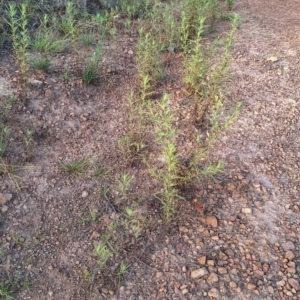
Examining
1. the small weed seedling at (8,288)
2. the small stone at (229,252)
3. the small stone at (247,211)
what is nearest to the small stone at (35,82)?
the small weed seedling at (8,288)

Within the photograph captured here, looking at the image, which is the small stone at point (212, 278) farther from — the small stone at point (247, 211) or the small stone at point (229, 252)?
the small stone at point (247, 211)

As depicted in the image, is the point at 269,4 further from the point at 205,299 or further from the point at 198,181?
the point at 205,299

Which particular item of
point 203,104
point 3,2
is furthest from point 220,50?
point 3,2

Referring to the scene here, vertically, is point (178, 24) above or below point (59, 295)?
above

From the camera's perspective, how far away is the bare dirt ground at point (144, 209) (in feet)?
7.98

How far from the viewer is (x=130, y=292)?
238 centimetres

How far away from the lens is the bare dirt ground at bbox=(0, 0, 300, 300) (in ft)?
7.98

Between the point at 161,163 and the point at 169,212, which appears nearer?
the point at 169,212

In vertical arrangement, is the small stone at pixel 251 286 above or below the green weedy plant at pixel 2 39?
below

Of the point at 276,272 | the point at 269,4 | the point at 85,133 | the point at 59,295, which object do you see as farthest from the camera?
the point at 269,4

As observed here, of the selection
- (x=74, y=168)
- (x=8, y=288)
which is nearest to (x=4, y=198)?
(x=74, y=168)

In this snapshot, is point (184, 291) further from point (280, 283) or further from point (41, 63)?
point (41, 63)

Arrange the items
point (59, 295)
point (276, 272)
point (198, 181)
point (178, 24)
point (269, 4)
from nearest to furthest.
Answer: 1. point (59, 295)
2. point (276, 272)
3. point (198, 181)
4. point (178, 24)
5. point (269, 4)

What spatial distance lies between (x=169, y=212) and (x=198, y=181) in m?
0.40
